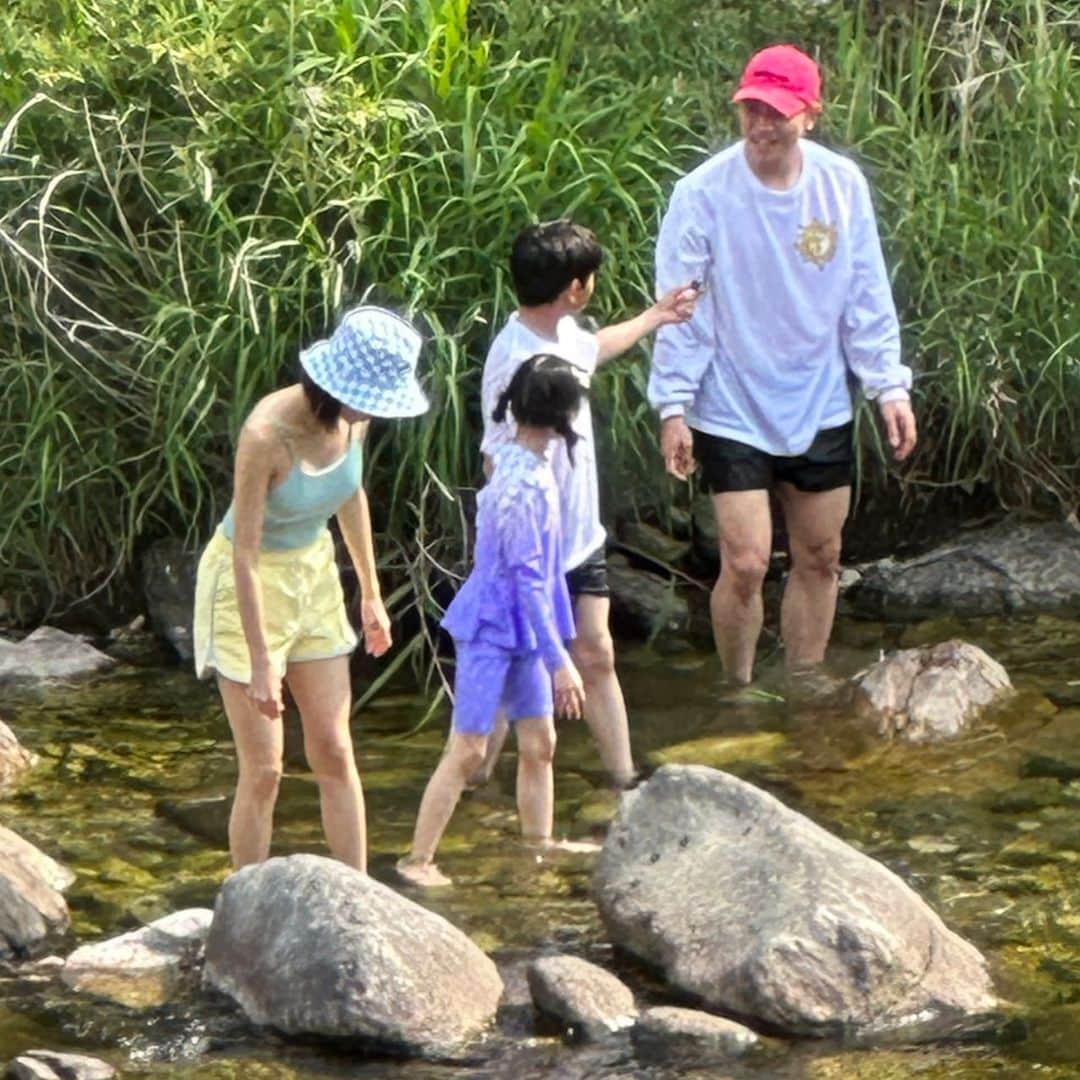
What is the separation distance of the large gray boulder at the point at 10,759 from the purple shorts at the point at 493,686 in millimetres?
1403

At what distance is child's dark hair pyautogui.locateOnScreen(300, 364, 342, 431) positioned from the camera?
5102mm

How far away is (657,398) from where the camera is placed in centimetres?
683

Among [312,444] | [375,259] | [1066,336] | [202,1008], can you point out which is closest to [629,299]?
[375,259]

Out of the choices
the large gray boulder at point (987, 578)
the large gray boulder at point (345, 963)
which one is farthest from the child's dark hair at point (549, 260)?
the large gray boulder at point (987, 578)

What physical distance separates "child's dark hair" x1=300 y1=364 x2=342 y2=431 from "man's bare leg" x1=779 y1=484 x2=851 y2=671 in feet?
7.33

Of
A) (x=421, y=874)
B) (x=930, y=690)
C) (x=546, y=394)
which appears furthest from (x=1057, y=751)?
(x=546, y=394)

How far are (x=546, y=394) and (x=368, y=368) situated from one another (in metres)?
0.54

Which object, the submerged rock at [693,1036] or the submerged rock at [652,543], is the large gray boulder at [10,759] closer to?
the submerged rock at [652,543]

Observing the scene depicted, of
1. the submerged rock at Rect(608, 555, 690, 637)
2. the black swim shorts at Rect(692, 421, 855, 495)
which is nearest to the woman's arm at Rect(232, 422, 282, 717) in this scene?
the black swim shorts at Rect(692, 421, 855, 495)

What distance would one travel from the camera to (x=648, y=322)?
627 centimetres

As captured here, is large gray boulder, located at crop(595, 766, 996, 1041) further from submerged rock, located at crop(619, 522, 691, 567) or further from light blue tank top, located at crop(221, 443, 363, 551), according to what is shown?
submerged rock, located at crop(619, 522, 691, 567)

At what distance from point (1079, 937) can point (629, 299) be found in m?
2.77

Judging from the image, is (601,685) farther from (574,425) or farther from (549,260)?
(549,260)

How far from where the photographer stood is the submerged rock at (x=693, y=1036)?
15.6 ft
